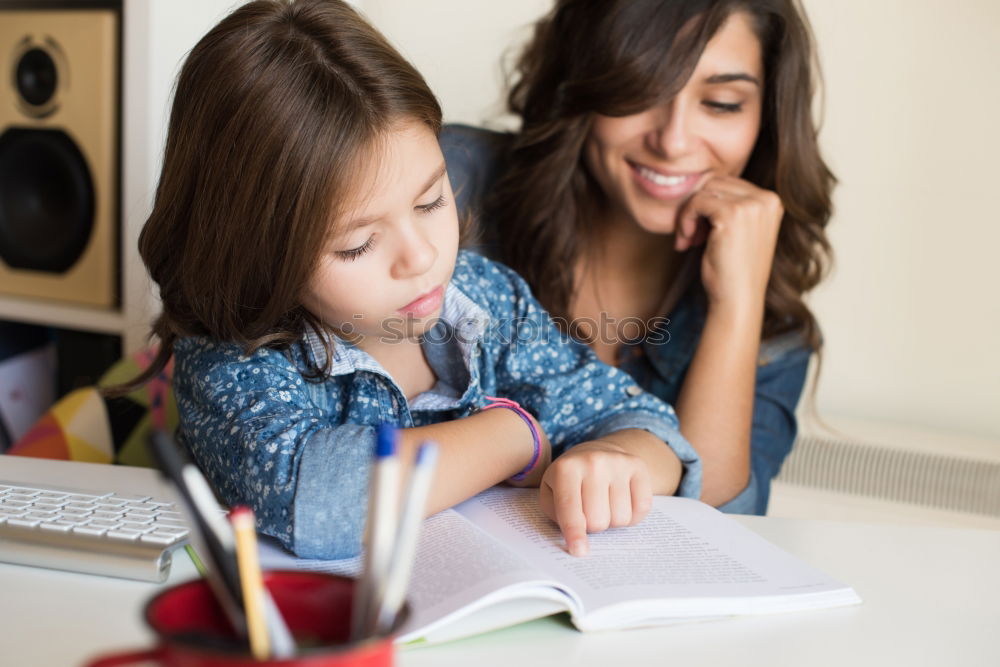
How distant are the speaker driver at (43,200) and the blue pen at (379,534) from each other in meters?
1.61

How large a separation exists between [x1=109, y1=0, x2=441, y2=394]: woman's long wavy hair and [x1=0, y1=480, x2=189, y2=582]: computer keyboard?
0.68 feet

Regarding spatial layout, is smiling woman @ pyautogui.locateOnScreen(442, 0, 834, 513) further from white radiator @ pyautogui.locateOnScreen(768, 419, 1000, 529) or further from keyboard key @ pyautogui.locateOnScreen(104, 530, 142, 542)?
keyboard key @ pyautogui.locateOnScreen(104, 530, 142, 542)

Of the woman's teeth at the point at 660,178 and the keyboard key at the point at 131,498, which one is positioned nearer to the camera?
the keyboard key at the point at 131,498

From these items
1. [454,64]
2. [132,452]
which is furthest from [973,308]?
[132,452]

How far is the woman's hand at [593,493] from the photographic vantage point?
2.50 feet

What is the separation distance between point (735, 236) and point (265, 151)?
71cm

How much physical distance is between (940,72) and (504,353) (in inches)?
46.7

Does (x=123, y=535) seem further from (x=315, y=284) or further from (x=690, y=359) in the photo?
(x=690, y=359)

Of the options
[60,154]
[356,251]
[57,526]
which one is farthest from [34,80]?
[57,526]

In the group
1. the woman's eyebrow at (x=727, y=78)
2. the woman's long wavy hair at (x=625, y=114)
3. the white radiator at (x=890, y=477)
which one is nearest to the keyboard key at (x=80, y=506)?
the woman's long wavy hair at (x=625, y=114)

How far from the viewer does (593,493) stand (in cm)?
78

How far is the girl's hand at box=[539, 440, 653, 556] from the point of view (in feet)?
2.50

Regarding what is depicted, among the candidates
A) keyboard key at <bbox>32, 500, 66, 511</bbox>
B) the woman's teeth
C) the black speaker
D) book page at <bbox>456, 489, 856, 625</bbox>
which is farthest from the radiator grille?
keyboard key at <bbox>32, 500, 66, 511</bbox>

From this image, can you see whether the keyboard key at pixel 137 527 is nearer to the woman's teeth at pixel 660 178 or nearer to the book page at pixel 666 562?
the book page at pixel 666 562
